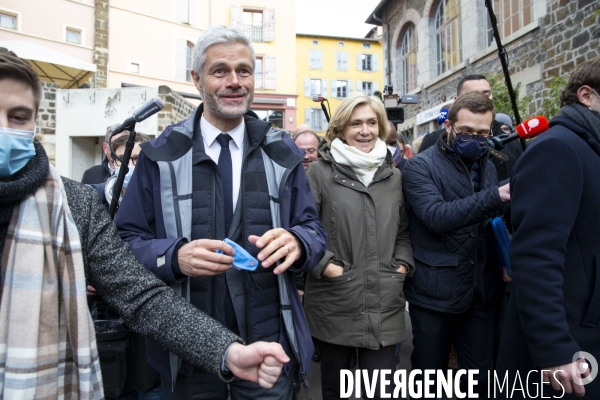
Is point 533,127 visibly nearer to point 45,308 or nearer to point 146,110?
point 146,110

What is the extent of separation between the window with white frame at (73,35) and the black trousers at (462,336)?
67.0 feet

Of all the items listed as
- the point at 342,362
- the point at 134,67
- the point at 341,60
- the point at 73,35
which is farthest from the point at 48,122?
the point at 341,60

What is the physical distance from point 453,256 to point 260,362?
170 cm

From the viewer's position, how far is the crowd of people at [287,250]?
4.29 feet

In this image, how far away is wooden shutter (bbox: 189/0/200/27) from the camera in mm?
21969

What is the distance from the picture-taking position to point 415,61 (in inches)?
573

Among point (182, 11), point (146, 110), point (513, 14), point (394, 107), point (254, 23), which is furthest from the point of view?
point (254, 23)

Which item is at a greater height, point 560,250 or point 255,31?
point 255,31

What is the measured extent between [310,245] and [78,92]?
A: 10.5 m

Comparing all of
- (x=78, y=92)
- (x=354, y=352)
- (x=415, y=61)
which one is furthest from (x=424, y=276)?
(x=415, y=61)

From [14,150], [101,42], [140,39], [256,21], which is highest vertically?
[256,21]

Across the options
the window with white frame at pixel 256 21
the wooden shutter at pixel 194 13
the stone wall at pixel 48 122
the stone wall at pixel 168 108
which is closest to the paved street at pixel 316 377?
the stone wall at pixel 168 108

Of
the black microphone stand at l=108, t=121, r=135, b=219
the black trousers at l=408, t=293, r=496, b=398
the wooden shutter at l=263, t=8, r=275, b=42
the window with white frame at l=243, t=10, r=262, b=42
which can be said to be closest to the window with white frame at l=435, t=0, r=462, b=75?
the black trousers at l=408, t=293, r=496, b=398

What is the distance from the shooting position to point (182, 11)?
21.6 m
